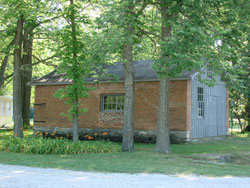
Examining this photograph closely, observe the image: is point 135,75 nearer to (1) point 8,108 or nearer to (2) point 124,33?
(2) point 124,33

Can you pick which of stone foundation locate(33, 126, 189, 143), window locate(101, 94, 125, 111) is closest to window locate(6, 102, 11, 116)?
stone foundation locate(33, 126, 189, 143)

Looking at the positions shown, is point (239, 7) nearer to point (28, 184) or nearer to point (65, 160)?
A: point (65, 160)

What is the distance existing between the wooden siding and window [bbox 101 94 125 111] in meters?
4.24

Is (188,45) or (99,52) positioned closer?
(188,45)

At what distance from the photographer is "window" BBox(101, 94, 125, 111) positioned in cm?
2017

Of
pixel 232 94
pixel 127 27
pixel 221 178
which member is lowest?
pixel 221 178

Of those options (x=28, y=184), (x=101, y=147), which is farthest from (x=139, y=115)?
(x=28, y=184)

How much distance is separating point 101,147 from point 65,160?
2.69m

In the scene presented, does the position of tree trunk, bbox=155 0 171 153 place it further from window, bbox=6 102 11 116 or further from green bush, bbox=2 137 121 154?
window, bbox=6 102 11 116

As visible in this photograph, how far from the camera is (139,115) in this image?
19.4 meters

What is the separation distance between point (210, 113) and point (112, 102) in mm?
6152

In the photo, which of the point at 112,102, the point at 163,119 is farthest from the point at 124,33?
the point at 112,102

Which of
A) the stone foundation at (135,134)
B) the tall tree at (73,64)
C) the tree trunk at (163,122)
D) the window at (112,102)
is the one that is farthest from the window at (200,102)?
the tall tree at (73,64)

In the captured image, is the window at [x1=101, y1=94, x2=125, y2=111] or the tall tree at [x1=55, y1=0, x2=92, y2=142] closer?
the tall tree at [x1=55, y1=0, x2=92, y2=142]
